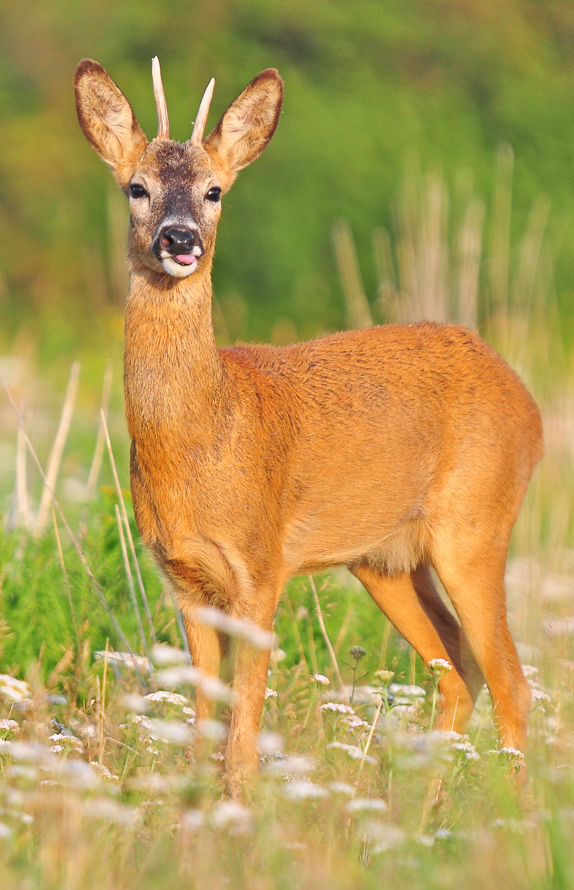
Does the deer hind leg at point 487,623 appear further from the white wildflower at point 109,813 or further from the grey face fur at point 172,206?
the white wildflower at point 109,813

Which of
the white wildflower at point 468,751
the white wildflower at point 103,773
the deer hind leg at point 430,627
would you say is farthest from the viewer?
the deer hind leg at point 430,627

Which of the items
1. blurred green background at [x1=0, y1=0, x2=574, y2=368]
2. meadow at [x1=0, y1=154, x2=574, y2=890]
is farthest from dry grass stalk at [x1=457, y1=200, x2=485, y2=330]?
blurred green background at [x1=0, y1=0, x2=574, y2=368]

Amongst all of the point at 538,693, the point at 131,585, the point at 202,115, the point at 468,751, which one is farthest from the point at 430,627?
the point at 202,115

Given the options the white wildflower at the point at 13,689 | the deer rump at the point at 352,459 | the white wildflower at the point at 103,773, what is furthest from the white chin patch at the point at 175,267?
the white wildflower at the point at 103,773

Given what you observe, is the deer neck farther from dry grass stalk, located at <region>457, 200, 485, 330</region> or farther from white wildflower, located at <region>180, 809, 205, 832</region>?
dry grass stalk, located at <region>457, 200, 485, 330</region>

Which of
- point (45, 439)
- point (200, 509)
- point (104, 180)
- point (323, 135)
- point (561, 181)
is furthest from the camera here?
point (104, 180)

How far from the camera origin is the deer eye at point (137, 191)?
4.83 metres

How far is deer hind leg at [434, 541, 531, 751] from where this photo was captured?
5.41m

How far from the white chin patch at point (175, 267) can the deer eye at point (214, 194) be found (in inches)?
18.9

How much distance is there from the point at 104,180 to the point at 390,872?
1855cm

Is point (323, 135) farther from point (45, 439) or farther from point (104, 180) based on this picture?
point (45, 439)

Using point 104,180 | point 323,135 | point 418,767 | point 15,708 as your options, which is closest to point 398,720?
point 418,767

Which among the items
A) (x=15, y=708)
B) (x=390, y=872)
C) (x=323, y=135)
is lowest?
(x=15, y=708)

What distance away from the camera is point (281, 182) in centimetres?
1881
